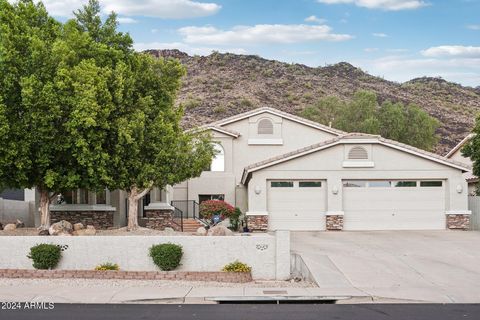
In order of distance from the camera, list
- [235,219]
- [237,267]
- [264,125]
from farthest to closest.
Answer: [264,125] < [235,219] < [237,267]

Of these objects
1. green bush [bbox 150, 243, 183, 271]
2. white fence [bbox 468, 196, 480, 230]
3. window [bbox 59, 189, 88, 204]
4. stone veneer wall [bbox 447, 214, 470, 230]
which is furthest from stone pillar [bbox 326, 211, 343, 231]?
green bush [bbox 150, 243, 183, 271]

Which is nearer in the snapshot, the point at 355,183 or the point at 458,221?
the point at 458,221

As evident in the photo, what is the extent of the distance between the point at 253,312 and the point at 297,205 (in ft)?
66.2

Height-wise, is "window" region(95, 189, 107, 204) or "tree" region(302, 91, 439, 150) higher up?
"tree" region(302, 91, 439, 150)

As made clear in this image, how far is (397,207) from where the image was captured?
3562 cm

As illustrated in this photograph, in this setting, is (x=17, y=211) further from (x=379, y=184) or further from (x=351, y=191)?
(x=379, y=184)

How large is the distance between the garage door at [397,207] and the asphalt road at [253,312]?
18.4 m

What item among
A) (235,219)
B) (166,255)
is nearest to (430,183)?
(235,219)

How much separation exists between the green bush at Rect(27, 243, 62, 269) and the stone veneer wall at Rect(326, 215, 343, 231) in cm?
1599

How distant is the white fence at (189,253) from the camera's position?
2302 centimetres

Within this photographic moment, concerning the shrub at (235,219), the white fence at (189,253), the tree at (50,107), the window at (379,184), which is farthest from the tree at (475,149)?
the tree at (50,107)

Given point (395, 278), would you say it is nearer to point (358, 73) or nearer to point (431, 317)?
point (431, 317)

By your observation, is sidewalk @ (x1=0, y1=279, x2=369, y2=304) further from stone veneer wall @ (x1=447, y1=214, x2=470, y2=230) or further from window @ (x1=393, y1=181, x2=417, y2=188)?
stone veneer wall @ (x1=447, y1=214, x2=470, y2=230)

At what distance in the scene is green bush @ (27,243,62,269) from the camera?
22.6m
